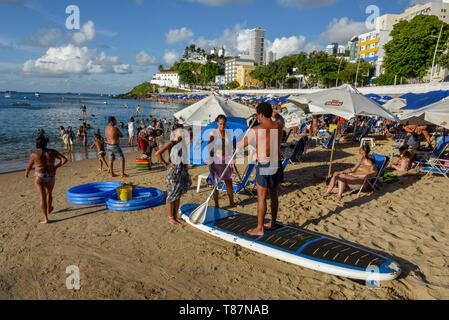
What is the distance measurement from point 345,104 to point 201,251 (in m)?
4.75

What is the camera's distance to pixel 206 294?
310 centimetres

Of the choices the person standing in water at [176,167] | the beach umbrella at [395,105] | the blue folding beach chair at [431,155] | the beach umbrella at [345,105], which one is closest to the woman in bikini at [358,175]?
the beach umbrella at [345,105]

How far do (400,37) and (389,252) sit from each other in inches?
1856

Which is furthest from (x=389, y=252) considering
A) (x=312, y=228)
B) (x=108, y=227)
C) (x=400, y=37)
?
(x=400, y=37)

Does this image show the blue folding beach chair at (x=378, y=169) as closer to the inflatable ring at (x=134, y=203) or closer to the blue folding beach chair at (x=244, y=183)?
the blue folding beach chair at (x=244, y=183)

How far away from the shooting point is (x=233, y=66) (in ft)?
440

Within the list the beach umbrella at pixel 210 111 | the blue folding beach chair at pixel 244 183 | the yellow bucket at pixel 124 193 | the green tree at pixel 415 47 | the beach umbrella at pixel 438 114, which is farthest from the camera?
the green tree at pixel 415 47

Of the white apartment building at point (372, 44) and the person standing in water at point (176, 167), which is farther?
the white apartment building at point (372, 44)

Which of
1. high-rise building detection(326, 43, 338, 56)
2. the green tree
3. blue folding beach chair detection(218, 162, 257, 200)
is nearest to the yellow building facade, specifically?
high-rise building detection(326, 43, 338, 56)

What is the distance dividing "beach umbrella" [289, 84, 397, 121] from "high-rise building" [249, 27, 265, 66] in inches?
6702

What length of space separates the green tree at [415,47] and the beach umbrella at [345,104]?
40561mm

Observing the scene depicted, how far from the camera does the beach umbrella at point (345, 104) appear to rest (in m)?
6.17

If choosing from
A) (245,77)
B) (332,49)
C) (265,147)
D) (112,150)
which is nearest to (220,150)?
(265,147)
